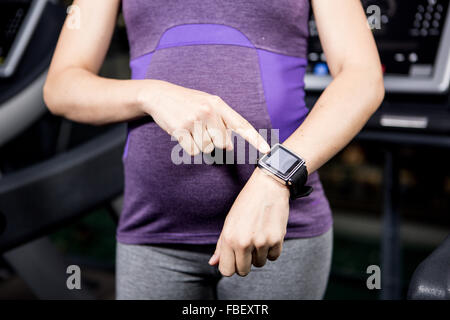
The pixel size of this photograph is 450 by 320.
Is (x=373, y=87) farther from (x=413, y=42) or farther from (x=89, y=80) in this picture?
(x=413, y=42)

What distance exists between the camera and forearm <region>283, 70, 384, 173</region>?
1.71 ft

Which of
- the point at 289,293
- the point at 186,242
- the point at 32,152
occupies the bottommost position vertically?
the point at 32,152

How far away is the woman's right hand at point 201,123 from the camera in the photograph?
50 centimetres

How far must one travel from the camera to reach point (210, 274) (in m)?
0.68

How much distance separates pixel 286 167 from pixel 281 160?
1 cm

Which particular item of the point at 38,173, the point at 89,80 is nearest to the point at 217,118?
the point at 89,80

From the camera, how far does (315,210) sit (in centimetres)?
66

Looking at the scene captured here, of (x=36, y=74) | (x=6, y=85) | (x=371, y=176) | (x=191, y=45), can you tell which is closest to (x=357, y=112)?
(x=191, y=45)

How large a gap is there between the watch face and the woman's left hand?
16 mm

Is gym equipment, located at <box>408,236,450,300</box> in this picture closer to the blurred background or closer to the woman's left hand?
the blurred background

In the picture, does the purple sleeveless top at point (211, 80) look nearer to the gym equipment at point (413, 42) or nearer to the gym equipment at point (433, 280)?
the gym equipment at point (433, 280)

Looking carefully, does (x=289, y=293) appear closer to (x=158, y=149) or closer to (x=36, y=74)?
(x=158, y=149)

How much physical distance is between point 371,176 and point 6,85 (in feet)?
6.65

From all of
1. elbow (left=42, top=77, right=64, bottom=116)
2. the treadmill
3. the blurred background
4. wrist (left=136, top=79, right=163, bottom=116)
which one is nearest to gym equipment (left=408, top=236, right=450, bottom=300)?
the blurred background
